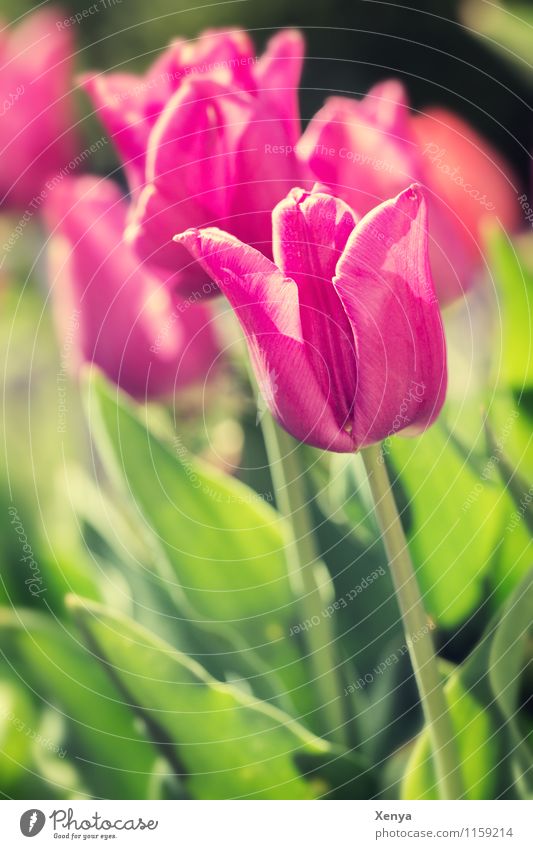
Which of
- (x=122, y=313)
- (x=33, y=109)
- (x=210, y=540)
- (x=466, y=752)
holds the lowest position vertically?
(x=466, y=752)

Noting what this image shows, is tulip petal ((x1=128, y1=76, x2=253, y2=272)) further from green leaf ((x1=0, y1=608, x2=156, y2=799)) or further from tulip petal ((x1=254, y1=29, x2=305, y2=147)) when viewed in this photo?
green leaf ((x1=0, y1=608, x2=156, y2=799))

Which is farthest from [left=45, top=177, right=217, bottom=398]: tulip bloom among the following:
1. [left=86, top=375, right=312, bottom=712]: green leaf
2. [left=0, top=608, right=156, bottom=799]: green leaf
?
[left=0, top=608, right=156, bottom=799]: green leaf

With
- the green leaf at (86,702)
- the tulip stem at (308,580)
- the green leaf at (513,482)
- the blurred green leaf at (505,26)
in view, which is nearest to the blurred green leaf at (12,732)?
the green leaf at (86,702)

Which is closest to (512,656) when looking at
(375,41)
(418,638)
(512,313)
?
(418,638)

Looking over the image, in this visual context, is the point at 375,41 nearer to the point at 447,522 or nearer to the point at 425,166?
the point at 425,166

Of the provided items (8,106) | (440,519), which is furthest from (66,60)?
(440,519)

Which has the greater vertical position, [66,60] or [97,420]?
[66,60]
